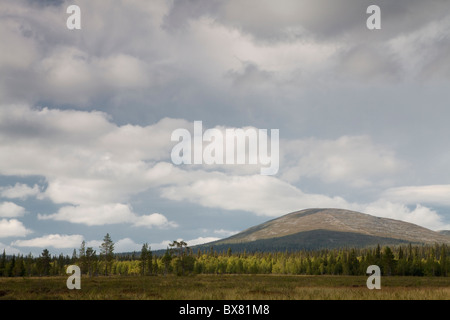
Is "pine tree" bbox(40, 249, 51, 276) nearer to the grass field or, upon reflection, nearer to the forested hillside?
the forested hillside

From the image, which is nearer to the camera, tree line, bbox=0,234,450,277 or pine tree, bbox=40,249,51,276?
tree line, bbox=0,234,450,277

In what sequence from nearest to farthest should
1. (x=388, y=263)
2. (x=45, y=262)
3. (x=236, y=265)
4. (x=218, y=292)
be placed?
(x=218, y=292) → (x=388, y=263) → (x=45, y=262) → (x=236, y=265)

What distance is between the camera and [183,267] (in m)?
102

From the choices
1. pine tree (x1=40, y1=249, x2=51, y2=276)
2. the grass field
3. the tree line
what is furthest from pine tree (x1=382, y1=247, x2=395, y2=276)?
pine tree (x1=40, y1=249, x2=51, y2=276)

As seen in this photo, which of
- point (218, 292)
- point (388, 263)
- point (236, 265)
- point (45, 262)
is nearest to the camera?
point (218, 292)

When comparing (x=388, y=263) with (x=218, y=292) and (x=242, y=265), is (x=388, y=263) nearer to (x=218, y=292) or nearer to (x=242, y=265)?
(x=242, y=265)

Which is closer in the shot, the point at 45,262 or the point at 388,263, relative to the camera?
the point at 388,263

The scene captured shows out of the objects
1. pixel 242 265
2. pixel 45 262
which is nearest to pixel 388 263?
pixel 242 265

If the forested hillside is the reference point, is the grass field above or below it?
above

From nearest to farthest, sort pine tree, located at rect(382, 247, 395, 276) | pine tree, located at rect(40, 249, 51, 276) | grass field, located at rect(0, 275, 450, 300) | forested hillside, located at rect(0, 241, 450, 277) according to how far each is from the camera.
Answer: grass field, located at rect(0, 275, 450, 300) < pine tree, located at rect(382, 247, 395, 276) < forested hillside, located at rect(0, 241, 450, 277) < pine tree, located at rect(40, 249, 51, 276)

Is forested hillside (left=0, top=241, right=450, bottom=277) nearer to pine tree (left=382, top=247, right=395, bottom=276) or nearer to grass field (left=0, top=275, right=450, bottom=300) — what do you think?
pine tree (left=382, top=247, right=395, bottom=276)

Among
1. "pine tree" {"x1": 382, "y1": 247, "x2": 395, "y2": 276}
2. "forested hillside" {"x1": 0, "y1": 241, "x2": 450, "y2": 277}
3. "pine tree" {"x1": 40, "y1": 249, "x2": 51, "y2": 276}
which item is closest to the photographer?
"pine tree" {"x1": 382, "y1": 247, "x2": 395, "y2": 276}
